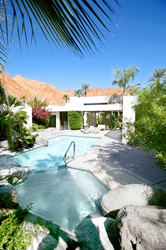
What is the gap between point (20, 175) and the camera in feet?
21.8

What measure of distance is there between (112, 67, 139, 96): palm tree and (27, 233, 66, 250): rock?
26.7m

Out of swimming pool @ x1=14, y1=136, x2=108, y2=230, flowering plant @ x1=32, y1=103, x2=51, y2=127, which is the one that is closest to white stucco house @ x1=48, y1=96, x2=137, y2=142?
flowering plant @ x1=32, y1=103, x2=51, y2=127

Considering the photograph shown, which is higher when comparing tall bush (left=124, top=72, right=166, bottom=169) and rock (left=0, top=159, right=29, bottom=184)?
tall bush (left=124, top=72, right=166, bottom=169)

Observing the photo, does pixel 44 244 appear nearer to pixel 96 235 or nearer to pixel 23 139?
pixel 96 235

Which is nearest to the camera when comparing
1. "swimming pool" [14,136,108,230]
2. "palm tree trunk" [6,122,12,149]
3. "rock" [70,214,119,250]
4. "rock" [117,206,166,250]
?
"rock" [117,206,166,250]

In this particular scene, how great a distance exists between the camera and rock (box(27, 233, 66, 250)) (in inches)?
113

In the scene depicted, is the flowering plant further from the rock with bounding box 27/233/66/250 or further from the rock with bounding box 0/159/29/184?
the rock with bounding box 27/233/66/250

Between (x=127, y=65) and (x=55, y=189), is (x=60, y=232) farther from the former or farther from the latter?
(x=127, y=65)

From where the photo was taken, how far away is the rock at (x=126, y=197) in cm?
426

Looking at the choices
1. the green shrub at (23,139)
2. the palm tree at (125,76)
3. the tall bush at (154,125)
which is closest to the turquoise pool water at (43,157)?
the green shrub at (23,139)

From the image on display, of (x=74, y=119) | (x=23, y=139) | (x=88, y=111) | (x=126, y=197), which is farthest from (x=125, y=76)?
(x=126, y=197)

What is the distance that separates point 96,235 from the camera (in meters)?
3.22

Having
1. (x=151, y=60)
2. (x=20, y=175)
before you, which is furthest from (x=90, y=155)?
(x=151, y=60)

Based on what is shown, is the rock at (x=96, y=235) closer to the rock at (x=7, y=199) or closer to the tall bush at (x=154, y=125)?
the rock at (x=7, y=199)
